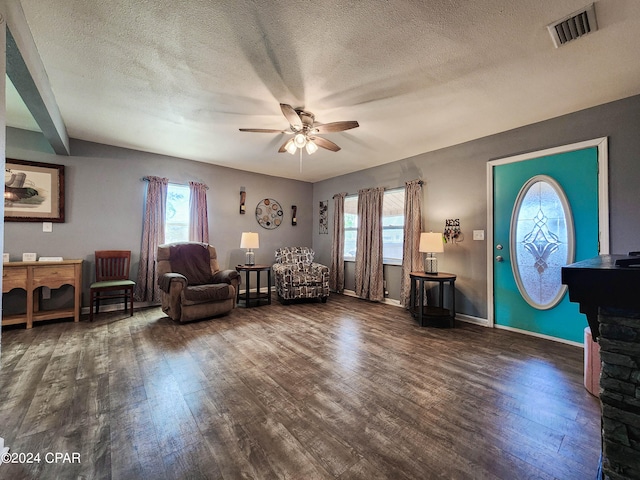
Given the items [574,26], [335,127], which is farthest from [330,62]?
[574,26]

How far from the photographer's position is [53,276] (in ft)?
10.6

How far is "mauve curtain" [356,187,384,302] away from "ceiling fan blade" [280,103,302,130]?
2.48 m

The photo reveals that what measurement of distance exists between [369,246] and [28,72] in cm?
444

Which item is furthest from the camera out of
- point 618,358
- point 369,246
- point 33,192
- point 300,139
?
point 369,246

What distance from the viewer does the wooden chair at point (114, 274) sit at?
359 centimetres

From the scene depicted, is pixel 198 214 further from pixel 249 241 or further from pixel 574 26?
pixel 574 26

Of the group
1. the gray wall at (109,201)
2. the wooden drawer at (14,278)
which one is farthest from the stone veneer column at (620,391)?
the gray wall at (109,201)

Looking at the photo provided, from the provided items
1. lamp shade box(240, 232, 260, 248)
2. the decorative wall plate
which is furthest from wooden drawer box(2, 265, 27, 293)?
the decorative wall plate

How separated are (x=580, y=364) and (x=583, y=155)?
210 cm

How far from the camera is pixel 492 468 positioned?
1266mm

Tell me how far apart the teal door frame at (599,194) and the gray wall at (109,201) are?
4175mm

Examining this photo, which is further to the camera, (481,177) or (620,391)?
(481,177)

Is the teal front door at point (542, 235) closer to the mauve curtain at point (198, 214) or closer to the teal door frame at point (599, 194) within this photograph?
the teal door frame at point (599, 194)

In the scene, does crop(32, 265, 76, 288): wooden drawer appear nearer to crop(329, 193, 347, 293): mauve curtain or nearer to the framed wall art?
the framed wall art
